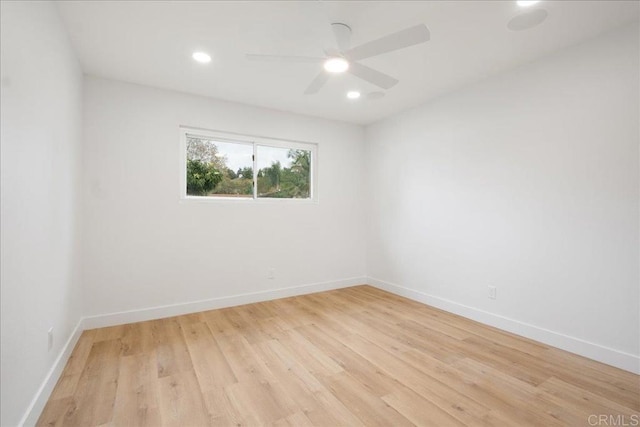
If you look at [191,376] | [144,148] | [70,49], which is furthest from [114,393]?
[70,49]

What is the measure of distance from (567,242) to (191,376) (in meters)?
3.20

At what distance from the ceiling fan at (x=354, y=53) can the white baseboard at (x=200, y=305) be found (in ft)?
8.71

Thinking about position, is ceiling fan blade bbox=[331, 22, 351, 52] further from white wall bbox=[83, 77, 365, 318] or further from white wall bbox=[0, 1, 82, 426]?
white wall bbox=[83, 77, 365, 318]

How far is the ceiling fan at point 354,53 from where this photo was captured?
178cm

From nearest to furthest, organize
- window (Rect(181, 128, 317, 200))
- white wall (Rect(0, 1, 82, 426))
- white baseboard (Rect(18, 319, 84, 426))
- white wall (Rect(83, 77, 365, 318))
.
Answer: white wall (Rect(0, 1, 82, 426)), white baseboard (Rect(18, 319, 84, 426)), white wall (Rect(83, 77, 365, 318)), window (Rect(181, 128, 317, 200))

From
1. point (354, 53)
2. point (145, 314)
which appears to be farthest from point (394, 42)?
point (145, 314)

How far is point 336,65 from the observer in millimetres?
2168

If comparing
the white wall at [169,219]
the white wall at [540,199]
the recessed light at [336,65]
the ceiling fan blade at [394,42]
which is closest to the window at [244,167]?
the white wall at [169,219]

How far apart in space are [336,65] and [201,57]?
130cm

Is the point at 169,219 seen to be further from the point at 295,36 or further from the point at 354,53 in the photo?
the point at 354,53

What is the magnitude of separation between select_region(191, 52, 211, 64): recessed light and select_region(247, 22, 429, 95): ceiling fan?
30.4 inches

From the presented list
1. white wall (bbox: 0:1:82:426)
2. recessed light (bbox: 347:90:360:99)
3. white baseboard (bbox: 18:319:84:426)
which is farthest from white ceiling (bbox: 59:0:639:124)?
white baseboard (bbox: 18:319:84:426)

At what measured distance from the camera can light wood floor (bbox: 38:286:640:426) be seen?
1.73 metres

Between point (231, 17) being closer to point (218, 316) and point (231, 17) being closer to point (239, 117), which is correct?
point (239, 117)
